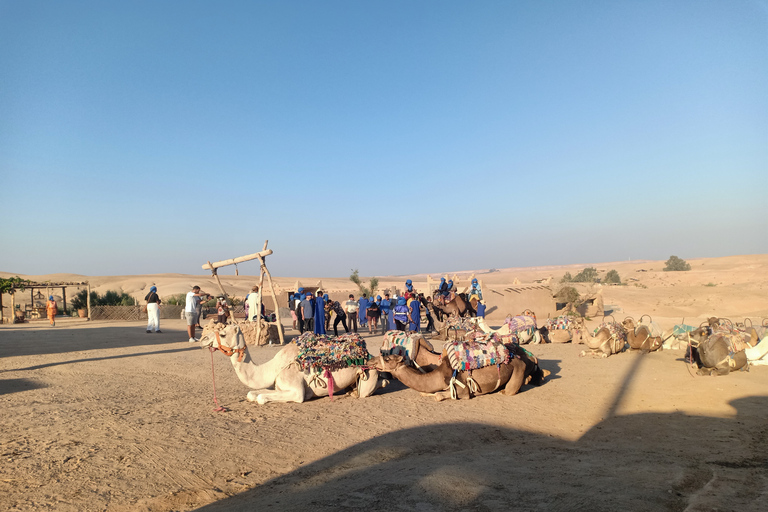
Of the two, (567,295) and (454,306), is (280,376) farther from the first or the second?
(567,295)

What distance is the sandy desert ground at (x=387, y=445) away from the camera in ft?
14.1

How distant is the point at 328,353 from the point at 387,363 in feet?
3.21

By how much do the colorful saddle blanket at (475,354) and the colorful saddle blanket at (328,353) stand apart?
145cm

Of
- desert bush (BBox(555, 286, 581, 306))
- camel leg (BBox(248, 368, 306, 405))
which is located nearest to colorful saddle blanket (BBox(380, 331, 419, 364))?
camel leg (BBox(248, 368, 306, 405))

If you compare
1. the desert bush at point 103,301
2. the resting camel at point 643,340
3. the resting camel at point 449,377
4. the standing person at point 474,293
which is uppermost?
the desert bush at point 103,301

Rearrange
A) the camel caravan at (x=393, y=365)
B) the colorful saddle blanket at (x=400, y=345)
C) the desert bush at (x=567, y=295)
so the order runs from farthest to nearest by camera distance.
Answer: the desert bush at (x=567, y=295) < the colorful saddle blanket at (x=400, y=345) < the camel caravan at (x=393, y=365)

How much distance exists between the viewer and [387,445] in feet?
20.1

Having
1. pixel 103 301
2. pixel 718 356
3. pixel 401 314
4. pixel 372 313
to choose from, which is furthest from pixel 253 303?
pixel 103 301

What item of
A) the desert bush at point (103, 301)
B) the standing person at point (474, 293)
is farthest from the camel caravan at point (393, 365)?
the desert bush at point (103, 301)

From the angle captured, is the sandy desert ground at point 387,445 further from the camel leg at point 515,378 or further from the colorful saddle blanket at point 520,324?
the colorful saddle blanket at point 520,324

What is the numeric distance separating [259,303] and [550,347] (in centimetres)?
897

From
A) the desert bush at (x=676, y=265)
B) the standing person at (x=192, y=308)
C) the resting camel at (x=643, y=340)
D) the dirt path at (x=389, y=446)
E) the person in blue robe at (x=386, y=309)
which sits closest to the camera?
the dirt path at (x=389, y=446)

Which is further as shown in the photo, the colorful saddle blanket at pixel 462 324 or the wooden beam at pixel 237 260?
the wooden beam at pixel 237 260

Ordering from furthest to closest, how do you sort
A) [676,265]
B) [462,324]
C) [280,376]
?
[676,265] < [462,324] < [280,376]
